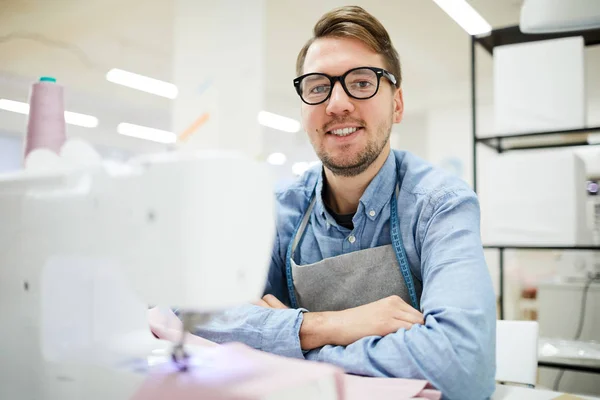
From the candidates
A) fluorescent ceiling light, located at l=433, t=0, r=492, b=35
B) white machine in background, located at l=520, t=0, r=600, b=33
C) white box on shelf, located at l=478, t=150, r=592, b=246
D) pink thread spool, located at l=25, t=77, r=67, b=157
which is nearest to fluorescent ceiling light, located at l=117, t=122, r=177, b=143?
pink thread spool, located at l=25, t=77, r=67, b=157

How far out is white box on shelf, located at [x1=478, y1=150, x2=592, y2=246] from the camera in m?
1.97

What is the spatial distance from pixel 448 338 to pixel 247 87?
3000 millimetres

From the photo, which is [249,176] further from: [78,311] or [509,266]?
[509,266]

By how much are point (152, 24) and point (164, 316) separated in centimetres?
85

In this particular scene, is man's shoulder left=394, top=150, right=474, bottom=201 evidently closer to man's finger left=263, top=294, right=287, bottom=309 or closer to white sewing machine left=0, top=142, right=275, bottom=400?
man's finger left=263, top=294, right=287, bottom=309

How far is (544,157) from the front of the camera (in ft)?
6.57

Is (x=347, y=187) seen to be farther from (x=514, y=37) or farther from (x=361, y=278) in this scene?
(x=514, y=37)

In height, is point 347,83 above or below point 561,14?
below

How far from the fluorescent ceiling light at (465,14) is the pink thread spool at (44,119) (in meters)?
2.98

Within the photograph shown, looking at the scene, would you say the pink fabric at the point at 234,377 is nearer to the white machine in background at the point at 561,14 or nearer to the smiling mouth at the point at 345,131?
the smiling mouth at the point at 345,131

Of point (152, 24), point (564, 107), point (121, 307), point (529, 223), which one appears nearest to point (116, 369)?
point (121, 307)

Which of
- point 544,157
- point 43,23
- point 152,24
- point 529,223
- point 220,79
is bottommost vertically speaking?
point 529,223

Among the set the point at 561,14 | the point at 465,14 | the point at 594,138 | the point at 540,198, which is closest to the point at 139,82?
the point at 561,14

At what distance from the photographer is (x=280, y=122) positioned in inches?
256
